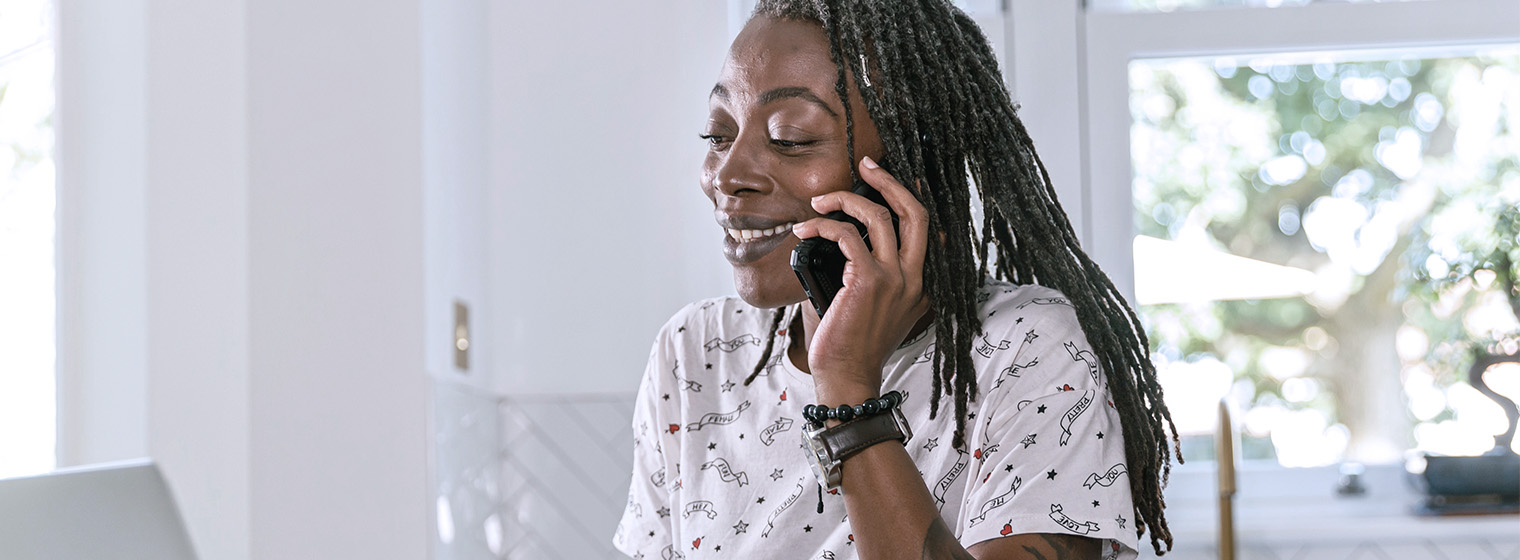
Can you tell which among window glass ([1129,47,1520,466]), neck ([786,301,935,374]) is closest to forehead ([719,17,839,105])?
neck ([786,301,935,374])

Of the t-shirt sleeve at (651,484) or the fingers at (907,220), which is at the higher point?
the fingers at (907,220)

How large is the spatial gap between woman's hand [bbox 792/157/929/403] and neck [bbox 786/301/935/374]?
4.4 inches

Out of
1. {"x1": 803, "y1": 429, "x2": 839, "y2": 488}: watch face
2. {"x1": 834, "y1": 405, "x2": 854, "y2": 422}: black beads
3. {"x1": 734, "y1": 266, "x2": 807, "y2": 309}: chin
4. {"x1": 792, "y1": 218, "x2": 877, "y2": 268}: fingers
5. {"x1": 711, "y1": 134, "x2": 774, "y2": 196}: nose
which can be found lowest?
{"x1": 803, "y1": 429, "x2": 839, "y2": 488}: watch face

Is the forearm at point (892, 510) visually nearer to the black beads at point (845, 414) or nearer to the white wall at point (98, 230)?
the black beads at point (845, 414)

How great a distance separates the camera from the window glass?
6.97 feet

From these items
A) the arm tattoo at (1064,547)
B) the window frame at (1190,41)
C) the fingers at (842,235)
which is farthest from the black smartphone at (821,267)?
the window frame at (1190,41)

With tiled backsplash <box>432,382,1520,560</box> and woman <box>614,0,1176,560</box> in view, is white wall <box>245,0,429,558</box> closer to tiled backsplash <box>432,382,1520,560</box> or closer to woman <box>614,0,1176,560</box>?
tiled backsplash <box>432,382,1520,560</box>

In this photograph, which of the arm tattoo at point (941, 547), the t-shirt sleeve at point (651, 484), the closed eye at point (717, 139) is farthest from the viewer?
the t-shirt sleeve at point (651, 484)

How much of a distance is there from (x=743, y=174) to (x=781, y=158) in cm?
4

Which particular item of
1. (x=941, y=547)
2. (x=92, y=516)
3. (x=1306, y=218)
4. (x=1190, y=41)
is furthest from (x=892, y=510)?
(x=1306, y=218)

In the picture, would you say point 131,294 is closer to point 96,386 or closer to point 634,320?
point 96,386

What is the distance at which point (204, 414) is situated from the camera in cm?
143

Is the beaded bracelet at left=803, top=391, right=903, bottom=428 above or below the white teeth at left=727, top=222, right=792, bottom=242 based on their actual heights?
below

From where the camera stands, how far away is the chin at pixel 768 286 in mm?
1078
